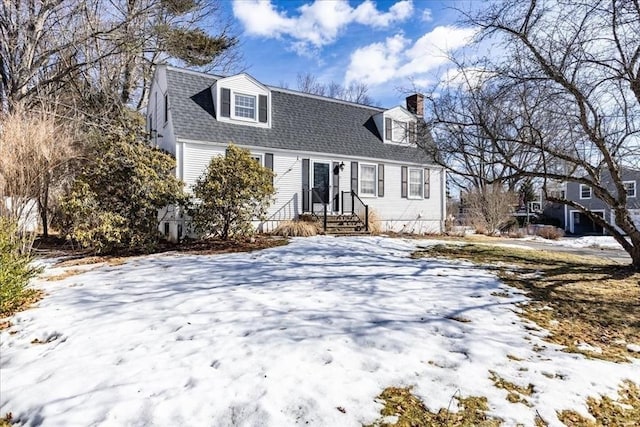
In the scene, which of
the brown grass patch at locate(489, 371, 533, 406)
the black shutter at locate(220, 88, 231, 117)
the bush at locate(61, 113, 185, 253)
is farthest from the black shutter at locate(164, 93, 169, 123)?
the brown grass patch at locate(489, 371, 533, 406)

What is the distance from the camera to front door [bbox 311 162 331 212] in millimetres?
14930

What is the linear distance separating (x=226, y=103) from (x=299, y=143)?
313cm

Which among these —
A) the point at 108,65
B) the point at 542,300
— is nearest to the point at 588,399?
the point at 542,300

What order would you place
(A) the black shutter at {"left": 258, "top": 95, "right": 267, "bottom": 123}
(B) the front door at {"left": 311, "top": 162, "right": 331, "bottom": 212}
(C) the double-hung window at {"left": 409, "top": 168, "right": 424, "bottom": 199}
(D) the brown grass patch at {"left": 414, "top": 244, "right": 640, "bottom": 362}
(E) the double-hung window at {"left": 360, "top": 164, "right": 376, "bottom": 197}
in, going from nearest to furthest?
(D) the brown grass patch at {"left": 414, "top": 244, "right": 640, "bottom": 362}, (A) the black shutter at {"left": 258, "top": 95, "right": 267, "bottom": 123}, (B) the front door at {"left": 311, "top": 162, "right": 331, "bottom": 212}, (E) the double-hung window at {"left": 360, "top": 164, "right": 376, "bottom": 197}, (C) the double-hung window at {"left": 409, "top": 168, "right": 424, "bottom": 199}

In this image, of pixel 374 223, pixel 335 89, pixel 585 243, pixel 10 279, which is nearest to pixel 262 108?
pixel 374 223

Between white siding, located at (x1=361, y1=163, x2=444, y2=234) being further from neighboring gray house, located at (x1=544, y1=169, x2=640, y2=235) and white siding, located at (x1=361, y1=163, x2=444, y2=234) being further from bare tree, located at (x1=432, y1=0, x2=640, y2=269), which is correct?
neighboring gray house, located at (x1=544, y1=169, x2=640, y2=235)

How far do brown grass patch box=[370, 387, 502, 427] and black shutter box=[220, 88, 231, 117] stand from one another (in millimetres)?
12418

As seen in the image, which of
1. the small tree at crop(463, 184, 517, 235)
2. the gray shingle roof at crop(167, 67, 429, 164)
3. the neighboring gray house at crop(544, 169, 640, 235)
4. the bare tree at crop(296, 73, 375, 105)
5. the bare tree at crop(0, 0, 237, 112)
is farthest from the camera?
the bare tree at crop(296, 73, 375, 105)

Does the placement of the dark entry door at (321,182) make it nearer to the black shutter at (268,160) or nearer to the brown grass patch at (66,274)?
the black shutter at (268,160)

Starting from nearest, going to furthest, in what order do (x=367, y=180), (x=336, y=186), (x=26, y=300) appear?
1. (x=26, y=300)
2. (x=336, y=186)
3. (x=367, y=180)

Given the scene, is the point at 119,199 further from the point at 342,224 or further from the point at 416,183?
the point at 416,183

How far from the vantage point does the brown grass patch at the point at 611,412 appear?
2.55 meters

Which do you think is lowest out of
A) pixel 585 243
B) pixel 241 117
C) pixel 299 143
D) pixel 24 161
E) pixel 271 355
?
pixel 585 243

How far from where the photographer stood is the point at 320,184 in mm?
15227
